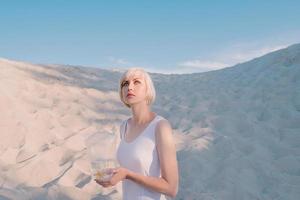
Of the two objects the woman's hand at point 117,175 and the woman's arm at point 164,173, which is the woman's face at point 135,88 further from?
the woman's hand at point 117,175

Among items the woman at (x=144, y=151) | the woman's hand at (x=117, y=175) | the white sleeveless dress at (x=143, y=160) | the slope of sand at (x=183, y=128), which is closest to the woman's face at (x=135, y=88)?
the woman at (x=144, y=151)

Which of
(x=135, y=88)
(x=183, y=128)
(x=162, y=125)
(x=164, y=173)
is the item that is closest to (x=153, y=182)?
(x=164, y=173)

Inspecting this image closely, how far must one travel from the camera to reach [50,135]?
219 inches

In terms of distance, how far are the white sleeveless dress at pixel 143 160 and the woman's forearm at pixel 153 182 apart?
44 millimetres

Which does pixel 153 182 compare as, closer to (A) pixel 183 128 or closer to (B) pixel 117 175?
(B) pixel 117 175

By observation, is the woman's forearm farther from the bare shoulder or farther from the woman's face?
the woman's face

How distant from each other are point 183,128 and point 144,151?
4.57 m

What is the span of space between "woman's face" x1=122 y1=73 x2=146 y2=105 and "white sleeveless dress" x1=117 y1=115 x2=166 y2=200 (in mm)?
101

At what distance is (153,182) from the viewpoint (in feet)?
4.84

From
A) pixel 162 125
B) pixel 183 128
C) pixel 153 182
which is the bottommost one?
pixel 183 128

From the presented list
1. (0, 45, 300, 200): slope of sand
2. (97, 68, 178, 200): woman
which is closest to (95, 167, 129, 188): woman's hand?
(97, 68, 178, 200): woman

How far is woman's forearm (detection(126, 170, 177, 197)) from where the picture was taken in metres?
1.47

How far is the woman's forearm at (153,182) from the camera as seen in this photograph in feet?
4.82

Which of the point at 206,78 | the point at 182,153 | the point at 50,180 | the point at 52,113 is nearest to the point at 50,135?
the point at 52,113
